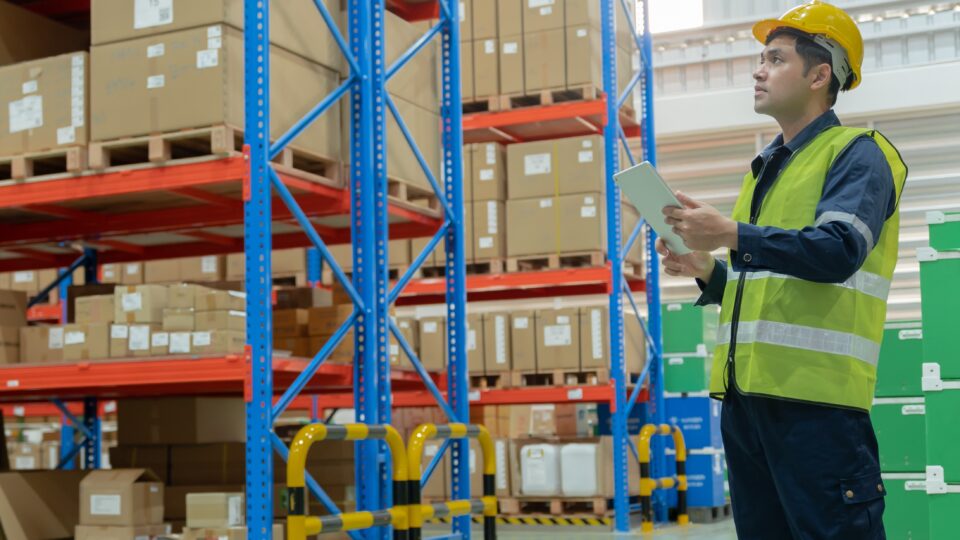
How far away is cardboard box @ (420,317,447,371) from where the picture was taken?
11008 mm

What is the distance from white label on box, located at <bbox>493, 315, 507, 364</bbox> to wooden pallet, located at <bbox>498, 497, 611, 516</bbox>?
122cm

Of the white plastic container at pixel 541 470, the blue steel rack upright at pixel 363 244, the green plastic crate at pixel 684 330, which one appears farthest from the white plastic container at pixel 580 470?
the blue steel rack upright at pixel 363 244

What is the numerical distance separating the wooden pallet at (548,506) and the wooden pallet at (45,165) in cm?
521

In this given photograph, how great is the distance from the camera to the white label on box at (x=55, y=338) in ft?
22.0

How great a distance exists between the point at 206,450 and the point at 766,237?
18.2ft

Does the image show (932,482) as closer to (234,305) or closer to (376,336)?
(376,336)

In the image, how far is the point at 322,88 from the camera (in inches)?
260

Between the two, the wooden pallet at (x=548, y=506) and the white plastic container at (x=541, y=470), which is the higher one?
the white plastic container at (x=541, y=470)

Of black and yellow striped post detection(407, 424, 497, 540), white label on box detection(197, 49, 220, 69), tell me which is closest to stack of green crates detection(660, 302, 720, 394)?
black and yellow striped post detection(407, 424, 497, 540)

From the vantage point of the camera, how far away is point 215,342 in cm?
610

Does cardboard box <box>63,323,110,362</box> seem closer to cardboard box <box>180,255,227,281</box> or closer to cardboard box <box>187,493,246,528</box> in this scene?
cardboard box <box>187,493,246,528</box>

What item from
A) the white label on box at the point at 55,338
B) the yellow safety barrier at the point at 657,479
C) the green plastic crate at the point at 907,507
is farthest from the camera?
the yellow safety barrier at the point at 657,479

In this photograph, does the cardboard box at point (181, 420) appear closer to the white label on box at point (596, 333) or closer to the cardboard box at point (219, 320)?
the cardboard box at point (219, 320)

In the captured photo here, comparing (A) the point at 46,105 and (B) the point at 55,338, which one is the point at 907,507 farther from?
(A) the point at 46,105
